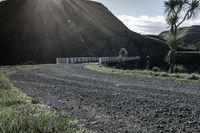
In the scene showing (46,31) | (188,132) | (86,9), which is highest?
(86,9)

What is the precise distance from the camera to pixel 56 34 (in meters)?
134

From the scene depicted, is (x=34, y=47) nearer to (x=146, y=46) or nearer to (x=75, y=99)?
(x=146, y=46)

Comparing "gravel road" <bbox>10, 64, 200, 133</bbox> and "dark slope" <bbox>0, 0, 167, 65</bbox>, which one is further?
"dark slope" <bbox>0, 0, 167, 65</bbox>

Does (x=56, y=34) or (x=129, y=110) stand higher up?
(x=56, y=34)

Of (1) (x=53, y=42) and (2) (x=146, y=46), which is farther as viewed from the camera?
(2) (x=146, y=46)

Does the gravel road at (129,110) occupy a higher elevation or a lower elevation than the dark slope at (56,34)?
lower

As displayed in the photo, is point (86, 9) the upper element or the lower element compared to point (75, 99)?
upper

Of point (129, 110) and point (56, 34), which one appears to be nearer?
point (129, 110)

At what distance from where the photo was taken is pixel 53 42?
127938mm

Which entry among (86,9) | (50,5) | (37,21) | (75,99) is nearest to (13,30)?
(37,21)

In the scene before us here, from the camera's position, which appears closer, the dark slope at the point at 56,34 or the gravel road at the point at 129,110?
the gravel road at the point at 129,110

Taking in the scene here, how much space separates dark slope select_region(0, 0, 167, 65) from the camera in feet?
401

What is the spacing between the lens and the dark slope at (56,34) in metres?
122

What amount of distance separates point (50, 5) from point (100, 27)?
22.2 meters
